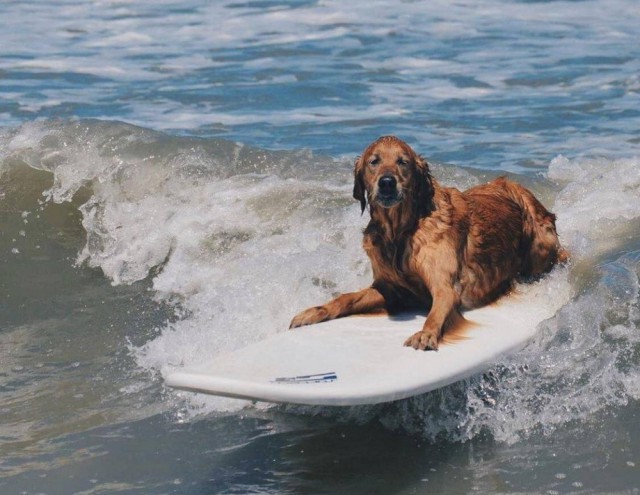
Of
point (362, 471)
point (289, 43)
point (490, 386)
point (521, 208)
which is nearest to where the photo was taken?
point (362, 471)

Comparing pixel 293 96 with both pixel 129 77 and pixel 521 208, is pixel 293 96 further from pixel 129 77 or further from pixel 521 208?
pixel 521 208

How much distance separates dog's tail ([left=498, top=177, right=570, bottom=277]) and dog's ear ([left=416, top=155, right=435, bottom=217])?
36.5 inches

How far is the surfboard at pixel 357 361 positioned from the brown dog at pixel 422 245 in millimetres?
119

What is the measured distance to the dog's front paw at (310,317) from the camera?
655cm

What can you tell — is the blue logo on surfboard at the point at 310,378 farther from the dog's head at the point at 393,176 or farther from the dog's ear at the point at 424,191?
the dog's ear at the point at 424,191

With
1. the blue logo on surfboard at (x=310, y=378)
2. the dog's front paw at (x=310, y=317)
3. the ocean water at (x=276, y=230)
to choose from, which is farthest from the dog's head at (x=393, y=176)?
the blue logo on surfboard at (x=310, y=378)

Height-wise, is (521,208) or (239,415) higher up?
(521,208)

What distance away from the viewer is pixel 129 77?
15.8 m

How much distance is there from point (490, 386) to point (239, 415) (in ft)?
4.06

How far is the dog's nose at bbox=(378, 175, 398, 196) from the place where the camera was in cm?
630

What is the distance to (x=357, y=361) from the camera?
19.2 feet

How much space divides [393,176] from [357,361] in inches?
39.7

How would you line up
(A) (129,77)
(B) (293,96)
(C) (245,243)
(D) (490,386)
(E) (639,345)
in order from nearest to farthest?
(D) (490,386) < (E) (639,345) < (C) (245,243) < (B) (293,96) < (A) (129,77)

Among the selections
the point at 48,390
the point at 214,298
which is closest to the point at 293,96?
the point at 214,298
